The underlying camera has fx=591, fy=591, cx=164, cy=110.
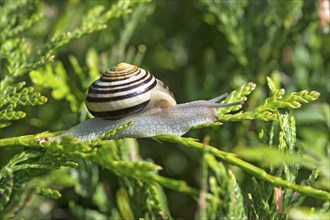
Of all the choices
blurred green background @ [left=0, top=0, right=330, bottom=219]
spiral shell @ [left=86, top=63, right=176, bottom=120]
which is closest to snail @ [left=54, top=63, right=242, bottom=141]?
spiral shell @ [left=86, top=63, right=176, bottom=120]

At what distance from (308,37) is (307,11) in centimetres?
32

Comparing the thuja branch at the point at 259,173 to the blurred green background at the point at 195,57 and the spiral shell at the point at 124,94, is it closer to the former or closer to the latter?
the spiral shell at the point at 124,94

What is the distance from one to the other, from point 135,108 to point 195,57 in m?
1.48

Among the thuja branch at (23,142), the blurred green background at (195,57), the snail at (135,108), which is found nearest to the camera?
the thuja branch at (23,142)

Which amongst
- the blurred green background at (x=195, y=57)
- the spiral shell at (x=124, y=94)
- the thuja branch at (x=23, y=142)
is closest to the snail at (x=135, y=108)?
the spiral shell at (x=124, y=94)

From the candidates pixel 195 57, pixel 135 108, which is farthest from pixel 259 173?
pixel 195 57

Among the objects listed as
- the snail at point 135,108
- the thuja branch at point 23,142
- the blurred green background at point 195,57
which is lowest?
the blurred green background at point 195,57

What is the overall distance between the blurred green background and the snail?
1.05 feet

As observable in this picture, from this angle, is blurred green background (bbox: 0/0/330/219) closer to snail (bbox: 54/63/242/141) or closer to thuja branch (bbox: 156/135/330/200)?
snail (bbox: 54/63/242/141)

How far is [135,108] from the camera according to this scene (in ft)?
6.14

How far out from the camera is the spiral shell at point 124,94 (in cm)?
183

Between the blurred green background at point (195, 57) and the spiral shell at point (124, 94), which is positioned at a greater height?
the spiral shell at point (124, 94)

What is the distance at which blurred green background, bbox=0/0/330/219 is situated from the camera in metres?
2.50

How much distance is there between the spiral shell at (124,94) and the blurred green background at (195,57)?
0.32 metres
